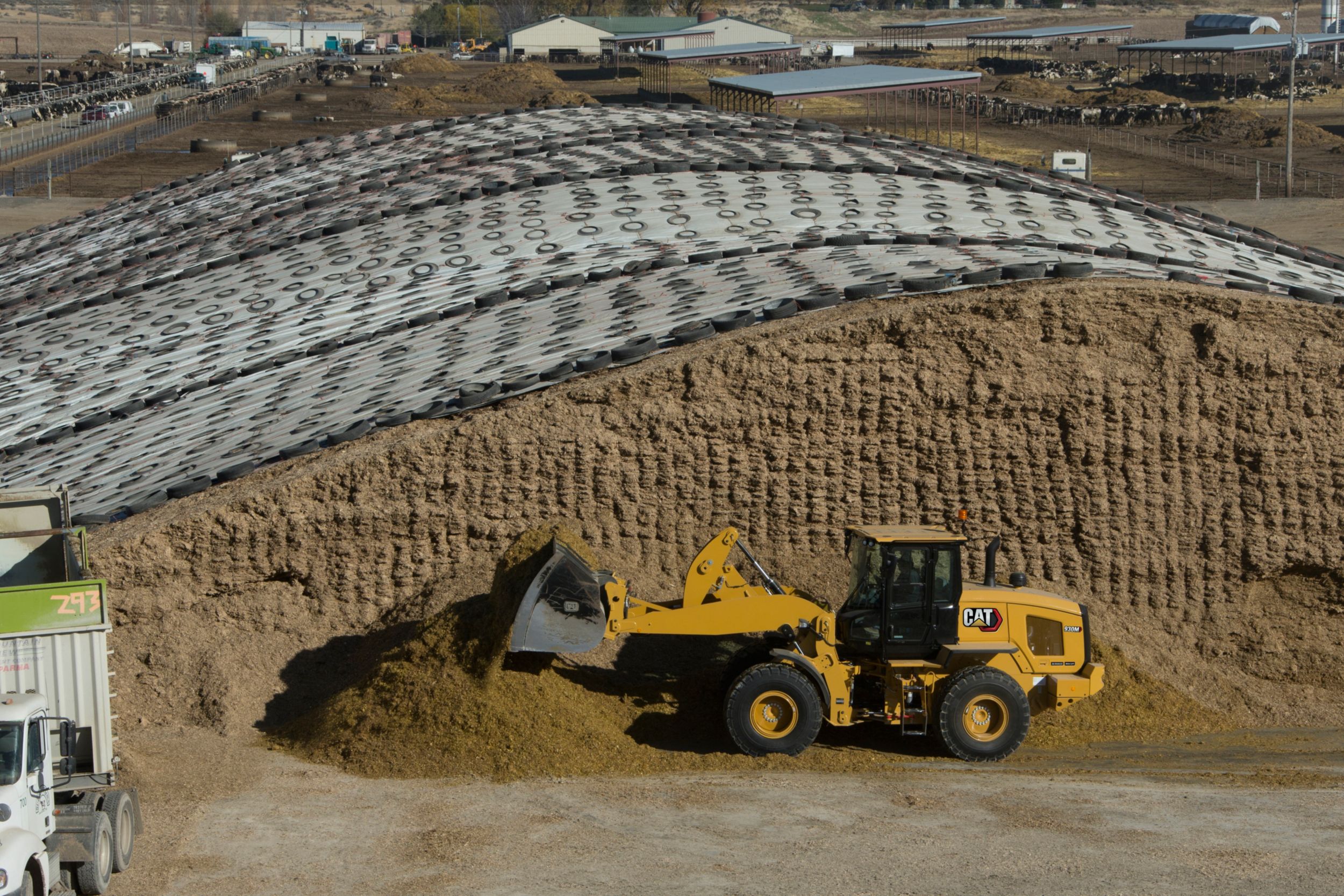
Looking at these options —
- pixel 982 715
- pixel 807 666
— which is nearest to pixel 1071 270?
pixel 982 715

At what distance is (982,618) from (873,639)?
1.04m

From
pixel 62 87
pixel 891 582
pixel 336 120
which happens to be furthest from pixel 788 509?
pixel 62 87

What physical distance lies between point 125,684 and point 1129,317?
10.9 meters

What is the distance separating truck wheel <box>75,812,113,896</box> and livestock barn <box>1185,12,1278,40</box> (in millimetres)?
116365

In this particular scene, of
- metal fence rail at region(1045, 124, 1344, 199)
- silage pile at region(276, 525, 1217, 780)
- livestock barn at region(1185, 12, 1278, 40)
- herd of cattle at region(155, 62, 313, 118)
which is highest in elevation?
livestock barn at region(1185, 12, 1278, 40)

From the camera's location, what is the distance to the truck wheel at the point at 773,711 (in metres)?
13.1

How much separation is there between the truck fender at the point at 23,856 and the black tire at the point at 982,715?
7400 millimetres

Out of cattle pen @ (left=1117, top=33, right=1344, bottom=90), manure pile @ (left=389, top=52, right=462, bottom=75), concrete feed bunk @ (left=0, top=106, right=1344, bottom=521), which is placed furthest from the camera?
manure pile @ (left=389, top=52, right=462, bottom=75)

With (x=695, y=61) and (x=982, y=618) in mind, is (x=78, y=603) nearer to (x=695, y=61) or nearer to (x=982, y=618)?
(x=982, y=618)

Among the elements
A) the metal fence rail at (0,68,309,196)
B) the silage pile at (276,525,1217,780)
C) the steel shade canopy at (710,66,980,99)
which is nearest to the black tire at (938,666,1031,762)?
the silage pile at (276,525,1217,780)

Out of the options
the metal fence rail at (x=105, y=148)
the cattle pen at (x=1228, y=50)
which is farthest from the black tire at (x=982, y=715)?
the cattle pen at (x=1228, y=50)

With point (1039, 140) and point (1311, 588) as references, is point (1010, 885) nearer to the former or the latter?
point (1311, 588)

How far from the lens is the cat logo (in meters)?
13.6

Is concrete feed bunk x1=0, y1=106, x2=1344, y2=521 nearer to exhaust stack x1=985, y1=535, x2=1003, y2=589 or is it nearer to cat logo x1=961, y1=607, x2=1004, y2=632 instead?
exhaust stack x1=985, y1=535, x2=1003, y2=589
